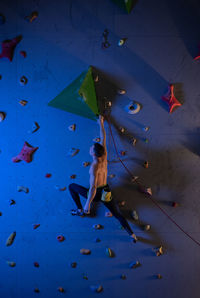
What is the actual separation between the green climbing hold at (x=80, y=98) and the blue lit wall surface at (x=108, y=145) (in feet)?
0.33

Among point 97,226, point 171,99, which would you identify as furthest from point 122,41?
point 97,226

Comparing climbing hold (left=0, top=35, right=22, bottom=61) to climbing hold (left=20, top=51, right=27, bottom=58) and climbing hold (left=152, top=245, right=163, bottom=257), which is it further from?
climbing hold (left=152, top=245, right=163, bottom=257)

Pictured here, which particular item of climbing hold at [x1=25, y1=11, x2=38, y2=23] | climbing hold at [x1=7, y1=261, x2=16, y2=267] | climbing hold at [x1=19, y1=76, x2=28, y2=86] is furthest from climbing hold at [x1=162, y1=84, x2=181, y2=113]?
climbing hold at [x1=7, y1=261, x2=16, y2=267]

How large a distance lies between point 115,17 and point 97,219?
87.5 inches

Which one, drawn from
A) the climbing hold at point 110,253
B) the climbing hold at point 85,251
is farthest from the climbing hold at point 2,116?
the climbing hold at point 110,253

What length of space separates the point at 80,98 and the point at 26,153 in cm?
87

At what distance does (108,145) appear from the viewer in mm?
2670

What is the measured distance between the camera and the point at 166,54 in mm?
2613

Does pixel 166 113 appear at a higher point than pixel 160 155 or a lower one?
higher

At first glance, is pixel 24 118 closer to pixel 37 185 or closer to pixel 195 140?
pixel 37 185

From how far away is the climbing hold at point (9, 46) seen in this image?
8.58ft

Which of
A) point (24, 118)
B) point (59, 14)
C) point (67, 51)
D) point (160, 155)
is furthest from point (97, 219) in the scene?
point (59, 14)

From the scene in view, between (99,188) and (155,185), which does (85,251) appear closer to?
(99,188)

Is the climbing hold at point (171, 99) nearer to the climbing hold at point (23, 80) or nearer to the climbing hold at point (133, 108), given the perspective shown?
the climbing hold at point (133, 108)
